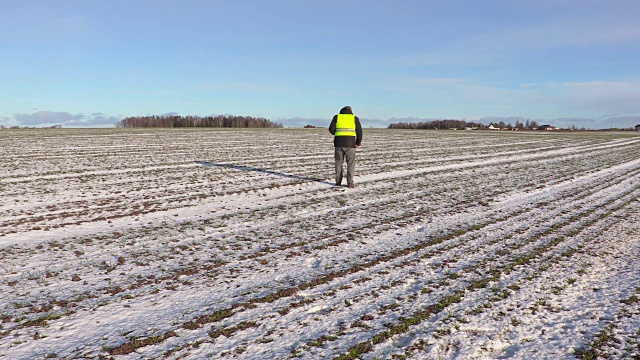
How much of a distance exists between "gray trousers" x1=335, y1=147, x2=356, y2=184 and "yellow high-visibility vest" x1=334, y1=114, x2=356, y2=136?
43 centimetres

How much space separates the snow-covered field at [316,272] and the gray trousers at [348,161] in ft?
1.80

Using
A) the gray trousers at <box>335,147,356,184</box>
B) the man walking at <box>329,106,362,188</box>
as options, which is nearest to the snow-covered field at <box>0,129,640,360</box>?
the gray trousers at <box>335,147,356,184</box>

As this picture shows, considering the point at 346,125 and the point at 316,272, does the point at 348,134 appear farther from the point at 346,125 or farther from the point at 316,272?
the point at 316,272

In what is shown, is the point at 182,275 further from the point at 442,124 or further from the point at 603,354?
the point at 442,124

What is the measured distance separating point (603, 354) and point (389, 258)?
270 cm

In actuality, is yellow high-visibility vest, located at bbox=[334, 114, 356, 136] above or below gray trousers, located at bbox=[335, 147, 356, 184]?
above

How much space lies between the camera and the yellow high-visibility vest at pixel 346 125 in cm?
Result: 1164

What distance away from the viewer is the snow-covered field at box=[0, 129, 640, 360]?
3.70 meters

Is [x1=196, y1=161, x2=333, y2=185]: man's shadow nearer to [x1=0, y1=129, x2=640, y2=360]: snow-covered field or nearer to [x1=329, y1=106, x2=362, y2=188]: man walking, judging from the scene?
[x1=329, y1=106, x2=362, y2=188]: man walking

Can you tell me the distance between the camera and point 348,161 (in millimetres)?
11750

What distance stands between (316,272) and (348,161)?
6.70 meters

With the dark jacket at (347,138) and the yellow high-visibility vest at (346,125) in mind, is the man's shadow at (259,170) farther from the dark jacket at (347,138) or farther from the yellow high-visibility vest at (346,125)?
the yellow high-visibility vest at (346,125)

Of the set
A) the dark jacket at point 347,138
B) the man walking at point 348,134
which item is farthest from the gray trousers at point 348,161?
the dark jacket at point 347,138

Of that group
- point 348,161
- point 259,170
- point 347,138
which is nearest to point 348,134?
point 347,138
